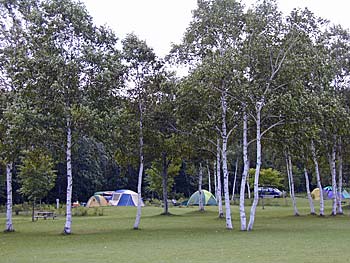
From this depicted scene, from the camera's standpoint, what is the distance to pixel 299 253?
50.6ft

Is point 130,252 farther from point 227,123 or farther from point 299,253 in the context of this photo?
point 227,123

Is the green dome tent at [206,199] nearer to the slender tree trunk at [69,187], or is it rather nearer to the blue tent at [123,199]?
the blue tent at [123,199]

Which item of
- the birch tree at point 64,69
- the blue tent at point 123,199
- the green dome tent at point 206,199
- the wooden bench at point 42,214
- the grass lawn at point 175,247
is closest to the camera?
the grass lawn at point 175,247

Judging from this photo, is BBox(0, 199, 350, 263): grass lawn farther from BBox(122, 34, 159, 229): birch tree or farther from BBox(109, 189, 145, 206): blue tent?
BBox(109, 189, 145, 206): blue tent

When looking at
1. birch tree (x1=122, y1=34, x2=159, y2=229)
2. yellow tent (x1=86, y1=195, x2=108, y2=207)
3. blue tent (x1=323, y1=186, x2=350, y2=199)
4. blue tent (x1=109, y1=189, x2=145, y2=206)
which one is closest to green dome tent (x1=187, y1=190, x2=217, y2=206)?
blue tent (x1=109, y1=189, x2=145, y2=206)

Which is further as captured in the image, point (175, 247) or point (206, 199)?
point (206, 199)

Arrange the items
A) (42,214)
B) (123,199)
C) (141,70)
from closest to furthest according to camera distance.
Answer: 1. (141,70)
2. (42,214)
3. (123,199)

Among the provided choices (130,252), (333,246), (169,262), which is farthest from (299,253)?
(130,252)

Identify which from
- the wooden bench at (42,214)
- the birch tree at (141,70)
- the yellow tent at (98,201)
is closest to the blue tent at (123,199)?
the yellow tent at (98,201)

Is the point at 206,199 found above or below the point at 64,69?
below

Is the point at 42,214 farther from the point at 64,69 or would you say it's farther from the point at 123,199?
the point at 123,199

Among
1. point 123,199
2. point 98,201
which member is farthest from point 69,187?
point 123,199

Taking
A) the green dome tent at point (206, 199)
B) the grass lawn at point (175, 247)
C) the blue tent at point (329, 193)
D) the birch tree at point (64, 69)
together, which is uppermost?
the birch tree at point (64, 69)

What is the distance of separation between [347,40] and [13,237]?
26.2 m
